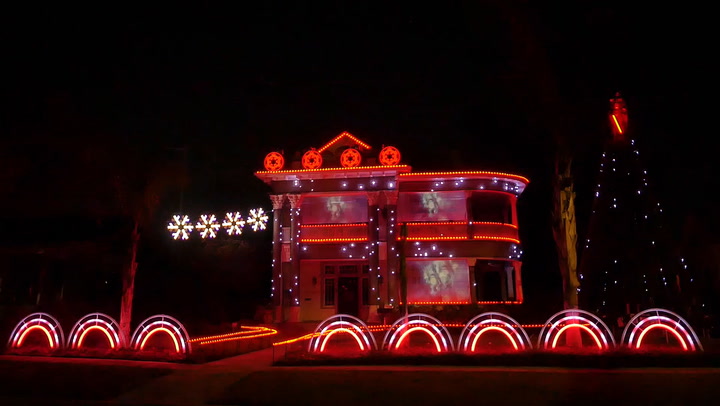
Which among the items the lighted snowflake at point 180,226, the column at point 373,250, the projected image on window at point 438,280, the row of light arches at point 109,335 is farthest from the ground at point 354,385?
the projected image on window at point 438,280

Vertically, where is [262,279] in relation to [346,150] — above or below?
below

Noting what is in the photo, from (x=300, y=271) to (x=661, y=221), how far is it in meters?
16.7

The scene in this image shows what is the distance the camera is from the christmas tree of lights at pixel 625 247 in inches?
566

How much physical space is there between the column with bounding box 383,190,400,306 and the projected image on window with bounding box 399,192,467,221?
179 cm

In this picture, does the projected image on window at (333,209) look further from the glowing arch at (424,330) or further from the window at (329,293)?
the glowing arch at (424,330)

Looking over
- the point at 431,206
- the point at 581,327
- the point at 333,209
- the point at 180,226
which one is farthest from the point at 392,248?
the point at 581,327

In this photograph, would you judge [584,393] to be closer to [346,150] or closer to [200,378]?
Answer: [200,378]

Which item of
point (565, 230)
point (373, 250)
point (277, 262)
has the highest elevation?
point (373, 250)

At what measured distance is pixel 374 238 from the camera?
26.8m

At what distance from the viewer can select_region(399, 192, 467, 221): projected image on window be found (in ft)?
93.4

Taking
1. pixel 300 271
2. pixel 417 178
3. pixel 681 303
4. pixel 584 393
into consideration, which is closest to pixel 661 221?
pixel 681 303

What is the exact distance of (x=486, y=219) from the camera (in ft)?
94.6

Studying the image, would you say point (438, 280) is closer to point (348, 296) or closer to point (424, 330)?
point (348, 296)

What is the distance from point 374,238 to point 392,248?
0.94 m
